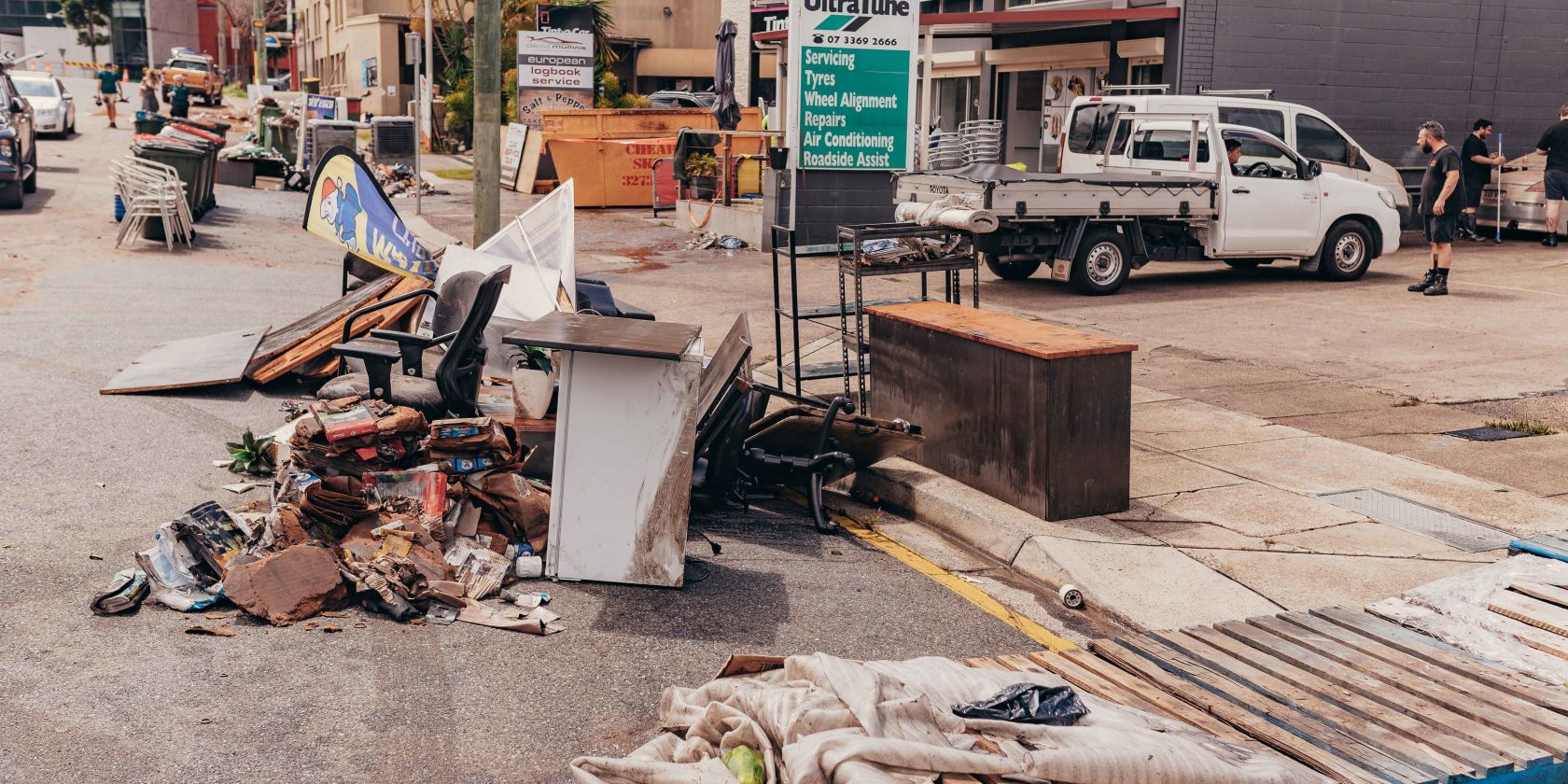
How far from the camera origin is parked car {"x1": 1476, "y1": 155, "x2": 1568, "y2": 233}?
19.7 metres

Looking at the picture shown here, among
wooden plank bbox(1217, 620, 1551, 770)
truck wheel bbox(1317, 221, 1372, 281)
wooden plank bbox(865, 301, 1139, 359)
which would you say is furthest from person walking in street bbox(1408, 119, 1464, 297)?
wooden plank bbox(1217, 620, 1551, 770)

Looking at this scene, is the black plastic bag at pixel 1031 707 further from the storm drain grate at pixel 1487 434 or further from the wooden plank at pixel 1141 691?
the storm drain grate at pixel 1487 434

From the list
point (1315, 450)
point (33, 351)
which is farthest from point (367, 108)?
point (1315, 450)

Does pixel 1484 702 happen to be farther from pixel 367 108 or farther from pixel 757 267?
pixel 367 108

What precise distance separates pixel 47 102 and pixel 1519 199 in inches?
1246

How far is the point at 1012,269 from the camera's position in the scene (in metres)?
15.9

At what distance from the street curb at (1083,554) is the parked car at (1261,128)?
10199 millimetres

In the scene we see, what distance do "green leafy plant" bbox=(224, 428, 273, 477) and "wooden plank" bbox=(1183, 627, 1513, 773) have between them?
194 inches

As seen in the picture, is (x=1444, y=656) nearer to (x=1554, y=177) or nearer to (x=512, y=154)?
(x=1554, y=177)

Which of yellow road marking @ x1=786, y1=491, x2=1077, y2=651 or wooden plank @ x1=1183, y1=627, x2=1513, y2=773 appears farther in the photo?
yellow road marking @ x1=786, y1=491, x2=1077, y2=651

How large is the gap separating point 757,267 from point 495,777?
12920 mm

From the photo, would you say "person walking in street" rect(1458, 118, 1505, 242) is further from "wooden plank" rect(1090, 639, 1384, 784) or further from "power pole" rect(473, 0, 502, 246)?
"wooden plank" rect(1090, 639, 1384, 784)

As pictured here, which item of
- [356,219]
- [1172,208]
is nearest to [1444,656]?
[356,219]

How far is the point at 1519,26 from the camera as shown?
23156 mm
